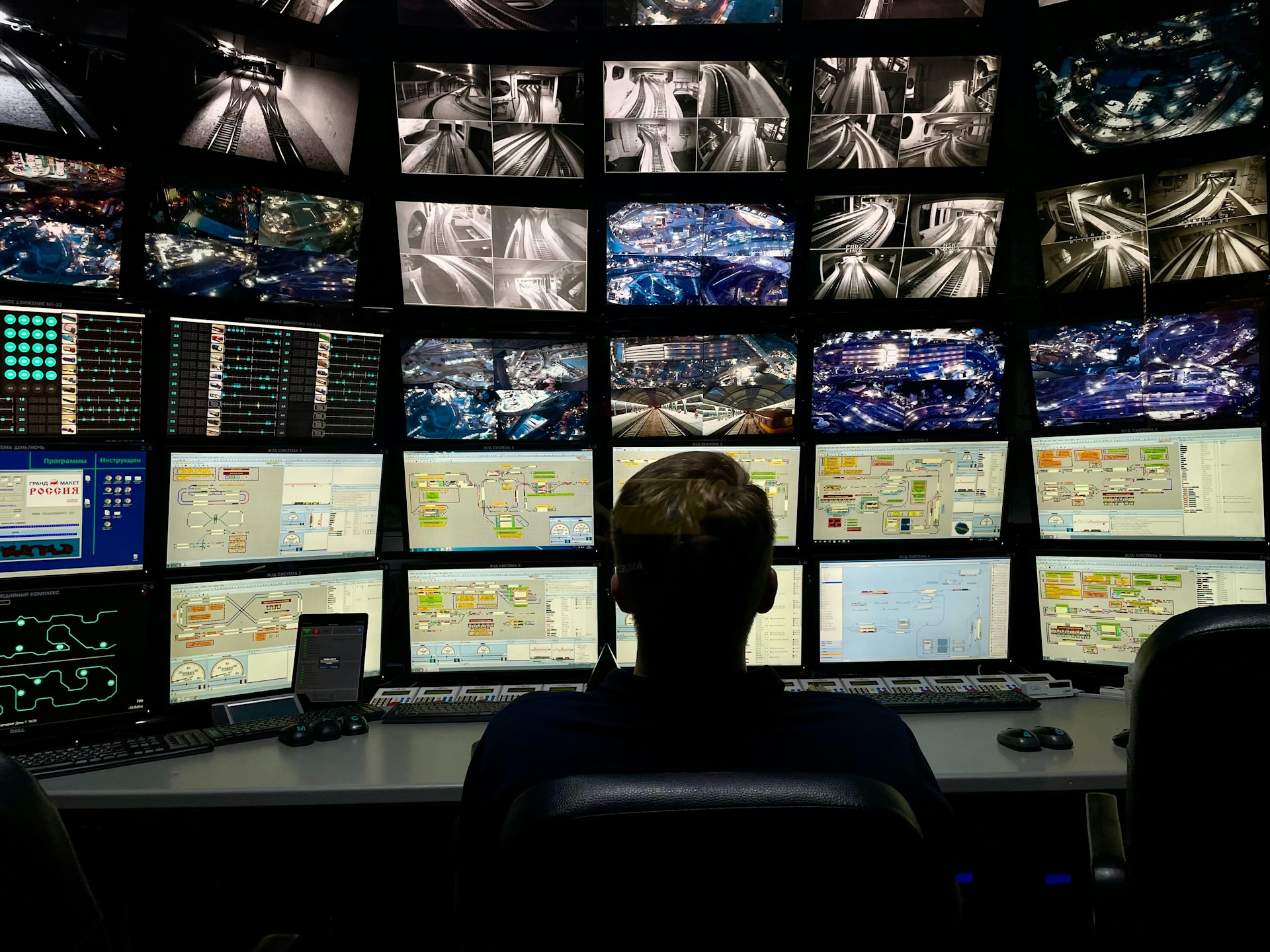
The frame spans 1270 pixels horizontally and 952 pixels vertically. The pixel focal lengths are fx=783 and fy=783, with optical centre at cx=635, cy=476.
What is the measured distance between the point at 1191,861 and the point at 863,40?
234 centimetres

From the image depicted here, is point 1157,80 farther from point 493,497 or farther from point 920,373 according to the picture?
point 493,497

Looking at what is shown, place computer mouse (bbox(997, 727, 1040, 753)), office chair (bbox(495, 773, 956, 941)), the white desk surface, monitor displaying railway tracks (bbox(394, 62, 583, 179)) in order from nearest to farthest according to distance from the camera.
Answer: office chair (bbox(495, 773, 956, 941)) < the white desk surface < computer mouse (bbox(997, 727, 1040, 753)) < monitor displaying railway tracks (bbox(394, 62, 583, 179))

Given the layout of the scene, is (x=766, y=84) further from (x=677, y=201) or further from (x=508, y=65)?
(x=508, y=65)

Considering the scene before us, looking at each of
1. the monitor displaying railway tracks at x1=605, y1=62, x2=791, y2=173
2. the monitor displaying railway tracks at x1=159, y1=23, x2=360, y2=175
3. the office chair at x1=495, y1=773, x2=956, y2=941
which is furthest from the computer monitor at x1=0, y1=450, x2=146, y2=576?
the office chair at x1=495, y1=773, x2=956, y2=941

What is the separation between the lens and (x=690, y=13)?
2367 millimetres

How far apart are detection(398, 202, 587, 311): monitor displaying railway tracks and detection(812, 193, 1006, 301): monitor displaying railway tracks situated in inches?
30.2

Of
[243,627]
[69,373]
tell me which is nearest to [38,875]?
[243,627]

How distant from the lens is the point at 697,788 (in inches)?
28.2

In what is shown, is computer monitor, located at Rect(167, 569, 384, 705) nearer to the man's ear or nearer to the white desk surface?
the white desk surface

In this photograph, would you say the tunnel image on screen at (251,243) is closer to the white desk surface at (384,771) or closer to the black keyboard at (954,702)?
the white desk surface at (384,771)

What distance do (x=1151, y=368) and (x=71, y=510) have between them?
298 cm

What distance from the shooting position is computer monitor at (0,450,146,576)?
74.7 inches

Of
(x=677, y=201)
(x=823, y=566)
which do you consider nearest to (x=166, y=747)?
(x=823, y=566)

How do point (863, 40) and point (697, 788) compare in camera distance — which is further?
point (863, 40)
